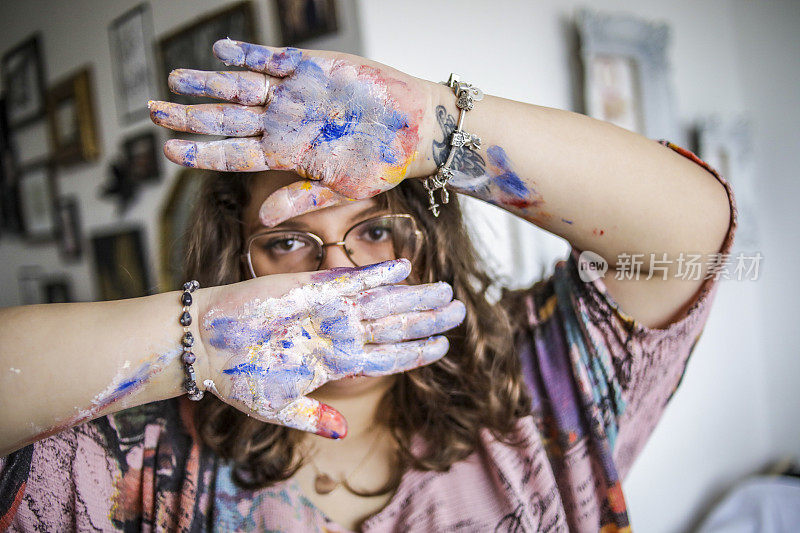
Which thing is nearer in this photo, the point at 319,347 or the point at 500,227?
the point at 319,347

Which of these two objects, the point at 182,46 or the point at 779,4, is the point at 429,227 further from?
the point at 779,4

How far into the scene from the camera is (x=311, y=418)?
2.00 feet

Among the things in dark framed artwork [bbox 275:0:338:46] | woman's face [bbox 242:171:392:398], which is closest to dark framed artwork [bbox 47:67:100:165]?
dark framed artwork [bbox 275:0:338:46]

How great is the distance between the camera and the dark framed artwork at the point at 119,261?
1282mm

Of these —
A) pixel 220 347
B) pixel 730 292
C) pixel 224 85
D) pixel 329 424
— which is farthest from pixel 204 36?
pixel 730 292

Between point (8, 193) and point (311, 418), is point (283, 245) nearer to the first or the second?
point (311, 418)

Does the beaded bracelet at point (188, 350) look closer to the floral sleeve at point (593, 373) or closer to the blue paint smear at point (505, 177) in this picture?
the blue paint smear at point (505, 177)

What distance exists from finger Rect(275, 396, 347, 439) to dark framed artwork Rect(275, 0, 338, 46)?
0.87 meters

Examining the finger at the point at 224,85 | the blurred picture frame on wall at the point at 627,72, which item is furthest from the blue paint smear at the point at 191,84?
the blurred picture frame on wall at the point at 627,72

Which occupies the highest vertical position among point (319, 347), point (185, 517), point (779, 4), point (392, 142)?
point (779, 4)

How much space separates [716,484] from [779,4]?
2.21 m

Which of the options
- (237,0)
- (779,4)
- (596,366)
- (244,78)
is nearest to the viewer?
(244,78)

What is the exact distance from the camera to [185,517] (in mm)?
735

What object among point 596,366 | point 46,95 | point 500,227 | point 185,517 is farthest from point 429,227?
point 46,95
